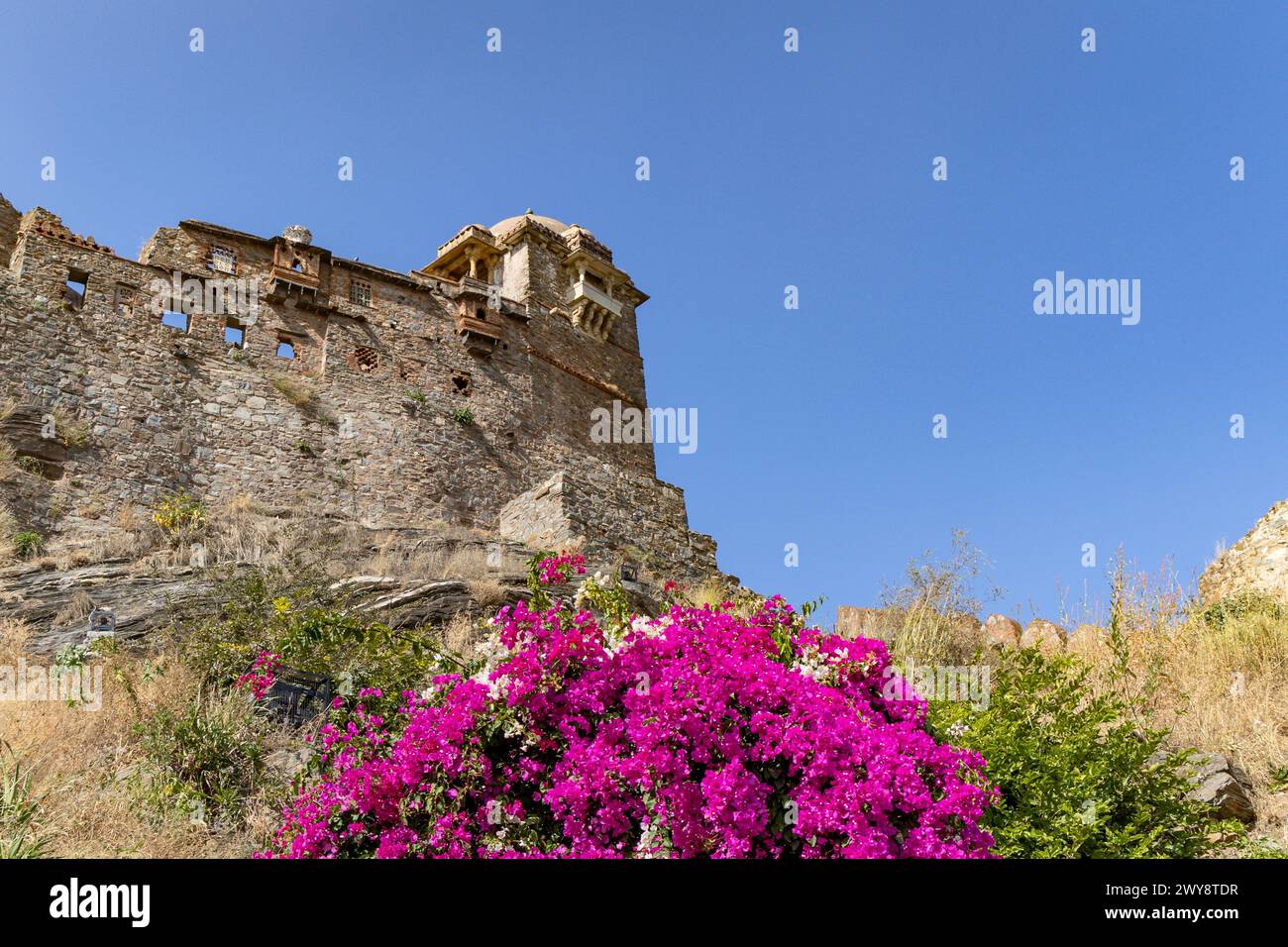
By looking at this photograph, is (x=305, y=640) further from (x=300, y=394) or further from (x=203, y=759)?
(x=300, y=394)

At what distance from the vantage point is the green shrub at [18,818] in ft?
18.4

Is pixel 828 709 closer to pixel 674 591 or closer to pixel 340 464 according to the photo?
pixel 674 591

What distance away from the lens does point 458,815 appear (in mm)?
5090

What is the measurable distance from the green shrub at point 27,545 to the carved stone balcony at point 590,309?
16428 millimetres

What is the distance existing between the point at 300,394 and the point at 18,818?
649 inches

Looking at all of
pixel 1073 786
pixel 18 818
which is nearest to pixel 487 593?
pixel 18 818

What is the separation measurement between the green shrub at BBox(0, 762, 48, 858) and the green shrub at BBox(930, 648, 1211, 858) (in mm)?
5267

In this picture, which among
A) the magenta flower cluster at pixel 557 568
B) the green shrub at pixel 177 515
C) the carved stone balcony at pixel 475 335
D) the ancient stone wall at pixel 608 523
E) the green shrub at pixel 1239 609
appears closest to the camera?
the magenta flower cluster at pixel 557 568

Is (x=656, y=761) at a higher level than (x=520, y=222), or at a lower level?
lower

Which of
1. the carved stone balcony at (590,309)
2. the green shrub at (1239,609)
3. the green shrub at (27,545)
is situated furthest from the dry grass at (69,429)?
the green shrub at (1239,609)

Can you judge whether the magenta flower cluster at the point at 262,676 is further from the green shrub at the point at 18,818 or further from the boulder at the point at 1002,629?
the boulder at the point at 1002,629

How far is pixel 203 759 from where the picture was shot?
7.41m

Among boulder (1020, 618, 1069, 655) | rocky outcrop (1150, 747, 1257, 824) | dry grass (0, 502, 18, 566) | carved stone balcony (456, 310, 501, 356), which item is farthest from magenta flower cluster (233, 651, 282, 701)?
carved stone balcony (456, 310, 501, 356)

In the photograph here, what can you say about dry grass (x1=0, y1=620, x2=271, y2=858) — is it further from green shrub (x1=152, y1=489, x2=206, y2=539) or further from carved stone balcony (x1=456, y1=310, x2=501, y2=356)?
carved stone balcony (x1=456, y1=310, x2=501, y2=356)
